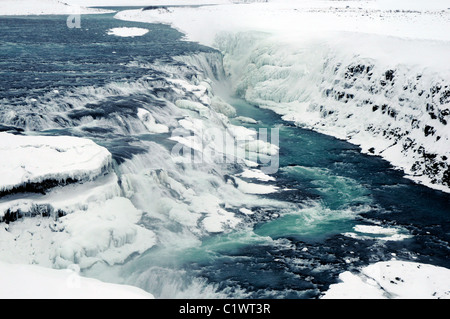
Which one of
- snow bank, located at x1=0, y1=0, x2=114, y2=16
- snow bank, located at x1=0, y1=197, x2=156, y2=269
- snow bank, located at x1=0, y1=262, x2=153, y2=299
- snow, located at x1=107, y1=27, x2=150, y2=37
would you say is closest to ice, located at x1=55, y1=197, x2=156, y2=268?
snow bank, located at x1=0, y1=197, x2=156, y2=269

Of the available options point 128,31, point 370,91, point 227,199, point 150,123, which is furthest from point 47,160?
point 128,31

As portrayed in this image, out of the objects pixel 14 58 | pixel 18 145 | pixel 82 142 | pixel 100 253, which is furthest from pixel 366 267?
pixel 14 58

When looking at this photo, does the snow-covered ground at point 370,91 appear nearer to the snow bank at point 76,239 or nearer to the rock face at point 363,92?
the rock face at point 363,92

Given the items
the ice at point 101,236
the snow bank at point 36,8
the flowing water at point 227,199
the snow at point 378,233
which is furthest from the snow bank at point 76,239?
the snow bank at point 36,8

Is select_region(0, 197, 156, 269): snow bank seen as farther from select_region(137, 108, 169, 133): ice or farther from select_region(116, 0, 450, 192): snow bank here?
select_region(116, 0, 450, 192): snow bank
